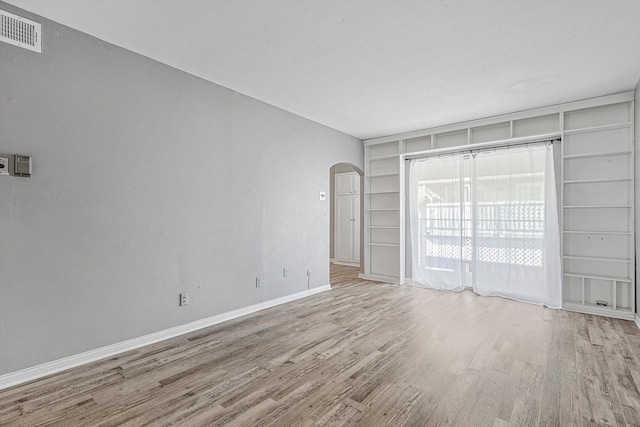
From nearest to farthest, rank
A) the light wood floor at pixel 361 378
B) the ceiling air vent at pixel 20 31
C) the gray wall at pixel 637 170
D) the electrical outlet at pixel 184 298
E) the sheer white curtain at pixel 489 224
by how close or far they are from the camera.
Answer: the light wood floor at pixel 361 378
the ceiling air vent at pixel 20 31
the electrical outlet at pixel 184 298
the gray wall at pixel 637 170
the sheer white curtain at pixel 489 224

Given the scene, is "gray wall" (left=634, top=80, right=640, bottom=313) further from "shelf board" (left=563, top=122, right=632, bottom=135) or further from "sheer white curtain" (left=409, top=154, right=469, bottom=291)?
"sheer white curtain" (left=409, top=154, right=469, bottom=291)

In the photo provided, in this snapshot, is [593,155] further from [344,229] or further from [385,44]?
[344,229]

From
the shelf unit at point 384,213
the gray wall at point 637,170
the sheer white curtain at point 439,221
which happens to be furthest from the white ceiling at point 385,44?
the shelf unit at point 384,213

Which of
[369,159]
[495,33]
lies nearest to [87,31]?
[495,33]

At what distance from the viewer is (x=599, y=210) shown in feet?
13.6

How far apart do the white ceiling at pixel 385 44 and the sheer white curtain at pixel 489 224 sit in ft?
3.50

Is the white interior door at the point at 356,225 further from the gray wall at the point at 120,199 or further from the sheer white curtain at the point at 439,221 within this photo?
the gray wall at the point at 120,199

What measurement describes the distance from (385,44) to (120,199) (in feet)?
9.10

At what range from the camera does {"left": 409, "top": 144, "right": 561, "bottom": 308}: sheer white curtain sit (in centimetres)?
452

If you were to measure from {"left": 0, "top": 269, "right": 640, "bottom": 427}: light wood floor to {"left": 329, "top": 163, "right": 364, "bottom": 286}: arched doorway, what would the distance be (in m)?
4.39

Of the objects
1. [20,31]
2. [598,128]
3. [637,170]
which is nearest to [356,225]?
[598,128]

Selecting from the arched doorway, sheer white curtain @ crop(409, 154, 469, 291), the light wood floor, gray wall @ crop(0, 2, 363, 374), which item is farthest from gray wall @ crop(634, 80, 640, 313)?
the arched doorway

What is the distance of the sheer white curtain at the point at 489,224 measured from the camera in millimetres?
4520

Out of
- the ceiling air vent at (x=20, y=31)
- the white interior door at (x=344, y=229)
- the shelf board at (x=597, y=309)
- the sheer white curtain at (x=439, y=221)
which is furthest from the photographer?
the white interior door at (x=344, y=229)
